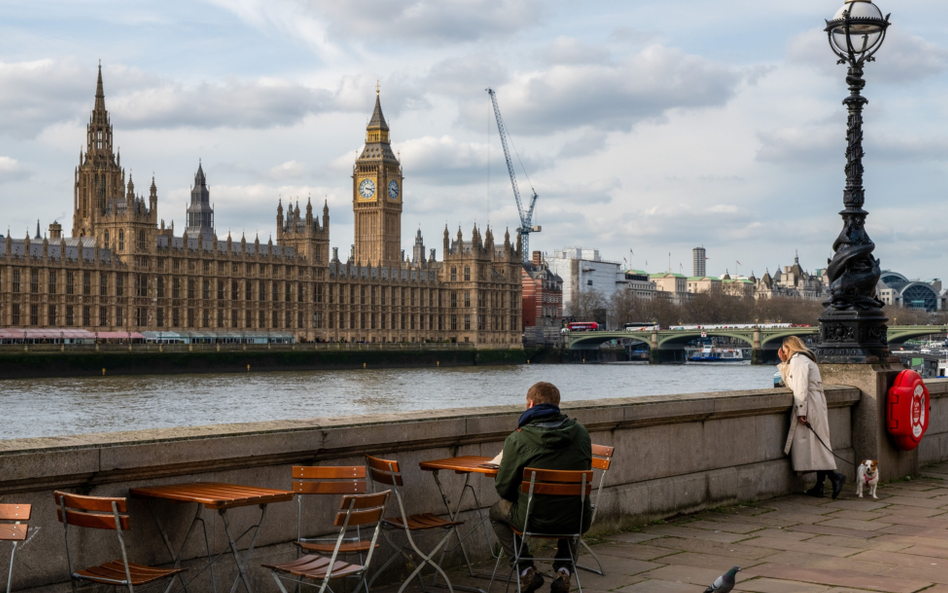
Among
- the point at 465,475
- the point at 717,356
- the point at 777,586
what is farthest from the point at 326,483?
the point at 717,356

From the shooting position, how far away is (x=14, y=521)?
394 centimetres

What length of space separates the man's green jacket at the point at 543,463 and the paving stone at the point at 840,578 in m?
1.23

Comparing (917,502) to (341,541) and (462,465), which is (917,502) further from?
(341,541)

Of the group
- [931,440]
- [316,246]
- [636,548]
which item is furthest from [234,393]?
[316,246]

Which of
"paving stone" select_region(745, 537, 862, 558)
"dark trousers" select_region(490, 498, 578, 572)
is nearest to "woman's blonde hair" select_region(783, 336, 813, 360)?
"paving stone" select_region(745, 537, 862, 558)

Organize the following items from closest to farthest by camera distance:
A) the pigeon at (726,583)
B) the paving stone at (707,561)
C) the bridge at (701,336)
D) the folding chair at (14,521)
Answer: the folding chair at (14,521) < the pigeon at (726,583) < the paving stone at (707,561) < the bridge at (701,336)

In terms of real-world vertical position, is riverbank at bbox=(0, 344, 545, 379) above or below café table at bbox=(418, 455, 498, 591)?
below

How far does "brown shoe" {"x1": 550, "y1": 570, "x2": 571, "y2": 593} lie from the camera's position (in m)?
5.12

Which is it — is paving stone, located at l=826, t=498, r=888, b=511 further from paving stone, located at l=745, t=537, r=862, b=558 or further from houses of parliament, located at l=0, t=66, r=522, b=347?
houses of parliament, located at l=0, t=66, r=522, b=347

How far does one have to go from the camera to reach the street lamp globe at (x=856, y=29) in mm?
9039

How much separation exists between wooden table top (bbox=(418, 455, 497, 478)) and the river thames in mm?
17170

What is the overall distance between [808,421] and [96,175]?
3324 inches

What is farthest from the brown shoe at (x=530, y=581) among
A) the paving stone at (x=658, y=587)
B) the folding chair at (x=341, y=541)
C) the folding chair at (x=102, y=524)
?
the folding chair at (x=102, y=524)

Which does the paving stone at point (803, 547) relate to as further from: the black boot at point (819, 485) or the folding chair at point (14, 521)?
the folding chair at point (14, 521)
